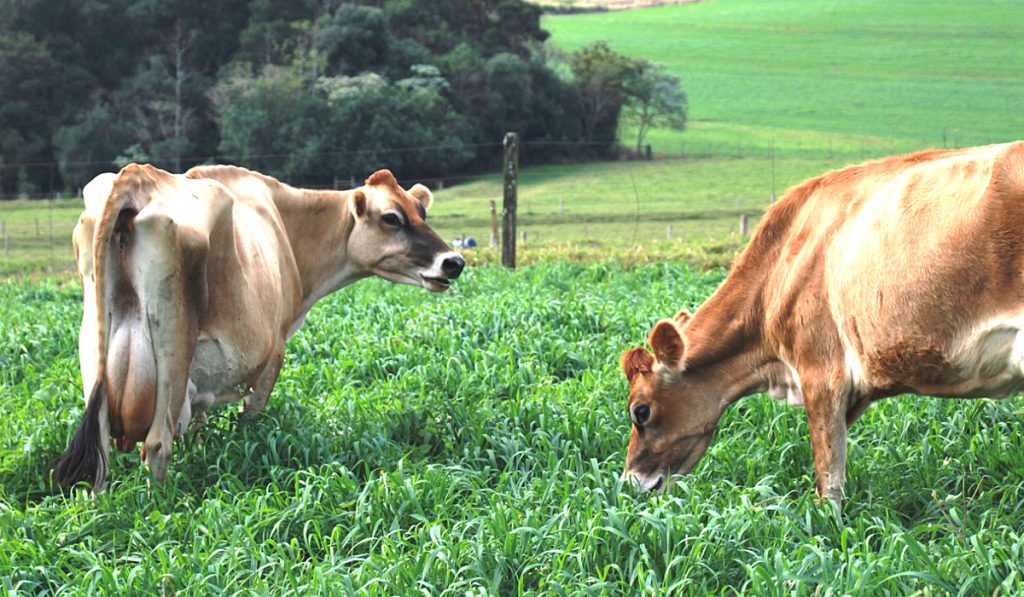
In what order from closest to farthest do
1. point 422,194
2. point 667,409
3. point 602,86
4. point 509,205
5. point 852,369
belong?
point 852,369 < point 667,409 < point 422,194 < point 509,205 < point 602,86

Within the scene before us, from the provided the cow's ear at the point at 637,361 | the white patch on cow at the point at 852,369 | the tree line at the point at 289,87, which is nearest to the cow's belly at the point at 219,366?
the cow's ear at the point at 637,361

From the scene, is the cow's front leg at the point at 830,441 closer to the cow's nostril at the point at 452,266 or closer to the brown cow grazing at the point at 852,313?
the brown cow grazing at the point at 852,313

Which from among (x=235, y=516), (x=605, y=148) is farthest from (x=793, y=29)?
(x=235, y=516)

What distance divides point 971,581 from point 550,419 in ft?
9.04

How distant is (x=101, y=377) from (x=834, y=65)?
6529 centimetres

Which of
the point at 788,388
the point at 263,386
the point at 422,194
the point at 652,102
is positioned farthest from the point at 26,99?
the point at 788,388

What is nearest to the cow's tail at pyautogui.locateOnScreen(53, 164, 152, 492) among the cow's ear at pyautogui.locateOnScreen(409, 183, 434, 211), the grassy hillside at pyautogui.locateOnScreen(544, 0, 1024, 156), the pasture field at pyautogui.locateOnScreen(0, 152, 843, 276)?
the cow's ear at pyautogui.locateOnScreen(409, 183, 434, 211)

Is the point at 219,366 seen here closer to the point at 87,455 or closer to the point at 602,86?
the point at 87,455

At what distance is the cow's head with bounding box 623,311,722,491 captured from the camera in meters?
5.71

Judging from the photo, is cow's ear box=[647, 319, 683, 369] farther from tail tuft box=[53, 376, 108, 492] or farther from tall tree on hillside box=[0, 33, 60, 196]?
tall tree on hillside box=[0, 33, 60, 196]

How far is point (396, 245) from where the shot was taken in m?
7.61

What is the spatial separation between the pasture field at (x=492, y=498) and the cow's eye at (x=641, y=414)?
28cm

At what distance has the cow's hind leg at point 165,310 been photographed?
534 centimetres

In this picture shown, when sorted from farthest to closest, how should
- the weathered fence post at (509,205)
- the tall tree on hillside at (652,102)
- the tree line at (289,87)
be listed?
the tall tree on hillside at (652,102) < the tree line at (289,87) < the weathered fence post at (509,205)
